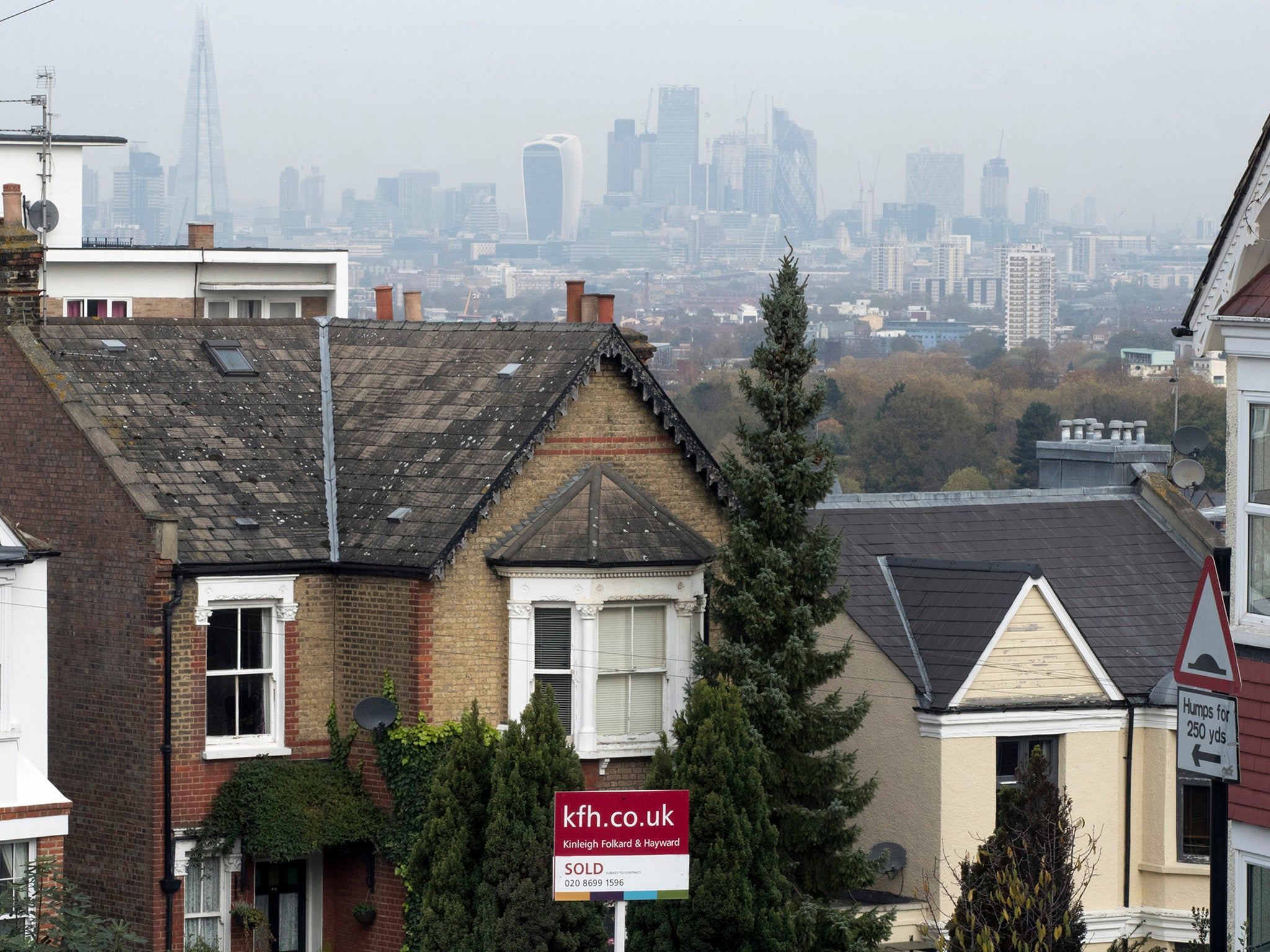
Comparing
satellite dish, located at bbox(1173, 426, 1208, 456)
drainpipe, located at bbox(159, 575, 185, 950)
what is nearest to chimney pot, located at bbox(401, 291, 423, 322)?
drainpipe, located at bbox(159, 575, 185, 950)

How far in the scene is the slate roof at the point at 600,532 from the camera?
80.4 feet

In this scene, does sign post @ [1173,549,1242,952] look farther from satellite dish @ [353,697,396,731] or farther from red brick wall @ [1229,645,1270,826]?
satellite dish @ [353,697,396,731]

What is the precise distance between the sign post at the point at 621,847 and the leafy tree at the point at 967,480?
112 metres

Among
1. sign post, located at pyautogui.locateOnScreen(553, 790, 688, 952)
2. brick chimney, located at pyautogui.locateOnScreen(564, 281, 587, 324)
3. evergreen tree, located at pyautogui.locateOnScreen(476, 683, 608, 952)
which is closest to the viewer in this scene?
sign post, located at pyautogui.locateOnScreen(553, 790, 688, 952)

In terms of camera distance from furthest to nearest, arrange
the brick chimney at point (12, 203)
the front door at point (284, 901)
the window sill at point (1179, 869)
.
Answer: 1. the brick chimney at point (12, 203)
2. the window sill at point (1179, 869)
3. the front door at point (284, 901)

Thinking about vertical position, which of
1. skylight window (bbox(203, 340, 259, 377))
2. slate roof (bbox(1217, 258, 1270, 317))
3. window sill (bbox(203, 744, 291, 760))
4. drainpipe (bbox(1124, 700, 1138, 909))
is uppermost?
skylight window (bbox(203, 340, 259, 377))

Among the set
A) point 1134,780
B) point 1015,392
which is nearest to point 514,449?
point 1134,780

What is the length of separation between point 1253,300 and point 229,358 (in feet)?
44.9

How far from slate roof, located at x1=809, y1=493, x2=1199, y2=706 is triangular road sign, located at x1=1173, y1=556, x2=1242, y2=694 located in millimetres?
11237

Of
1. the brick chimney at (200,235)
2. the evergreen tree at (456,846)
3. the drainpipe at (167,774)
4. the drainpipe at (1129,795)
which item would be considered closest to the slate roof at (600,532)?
the evergreen tree at (456,846)

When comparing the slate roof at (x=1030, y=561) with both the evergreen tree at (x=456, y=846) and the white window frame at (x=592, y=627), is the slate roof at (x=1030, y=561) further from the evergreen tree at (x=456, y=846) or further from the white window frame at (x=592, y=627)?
the evergreen tree at (x=456, y=846)

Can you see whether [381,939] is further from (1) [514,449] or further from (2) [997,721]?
(2) [997,721]

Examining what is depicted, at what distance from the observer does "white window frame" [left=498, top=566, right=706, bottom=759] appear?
80.6 ft

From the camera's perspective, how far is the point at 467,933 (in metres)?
22.0
